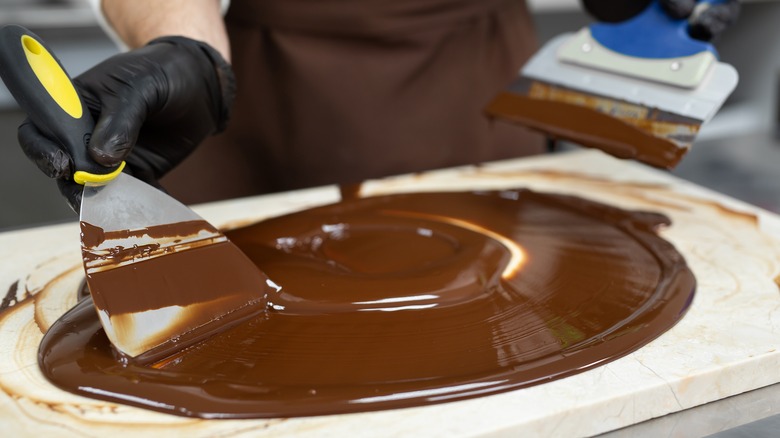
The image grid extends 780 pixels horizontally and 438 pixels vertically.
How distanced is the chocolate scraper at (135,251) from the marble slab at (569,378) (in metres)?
0.12

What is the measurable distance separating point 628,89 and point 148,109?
0.84 meters

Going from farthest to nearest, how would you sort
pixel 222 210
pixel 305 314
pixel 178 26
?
pixel 222 210 → pixel 178 26 → pixel 305 314

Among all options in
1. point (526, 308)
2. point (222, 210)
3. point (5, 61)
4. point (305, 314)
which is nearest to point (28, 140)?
point (5, 61)

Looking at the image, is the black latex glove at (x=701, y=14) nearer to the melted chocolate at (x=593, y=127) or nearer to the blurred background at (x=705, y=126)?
the melted chocolate at (x=593, y=127)

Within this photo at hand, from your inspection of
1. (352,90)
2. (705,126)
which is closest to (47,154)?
(352,90)

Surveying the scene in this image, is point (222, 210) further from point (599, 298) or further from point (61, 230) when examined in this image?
point (599, 298)

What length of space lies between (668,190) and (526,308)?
2.30 ft

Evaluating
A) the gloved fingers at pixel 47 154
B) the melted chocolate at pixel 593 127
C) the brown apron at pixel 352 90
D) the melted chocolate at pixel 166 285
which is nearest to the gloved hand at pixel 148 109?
the gloved fingers at pixel 47 154

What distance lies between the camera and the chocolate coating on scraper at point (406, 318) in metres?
0.84

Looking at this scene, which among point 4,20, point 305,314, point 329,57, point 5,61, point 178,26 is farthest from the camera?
point 4,20

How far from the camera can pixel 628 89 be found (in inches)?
52.9

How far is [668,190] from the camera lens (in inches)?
61.7

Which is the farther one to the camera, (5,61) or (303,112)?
(303,112)

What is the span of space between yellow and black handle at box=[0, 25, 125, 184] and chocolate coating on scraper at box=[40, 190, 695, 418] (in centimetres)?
23
